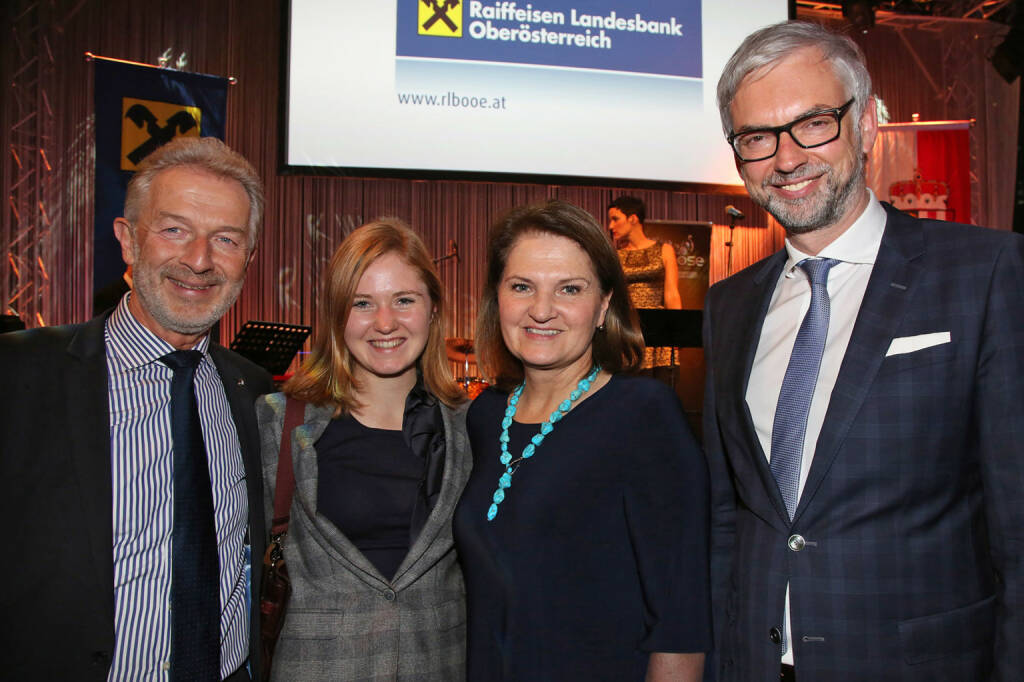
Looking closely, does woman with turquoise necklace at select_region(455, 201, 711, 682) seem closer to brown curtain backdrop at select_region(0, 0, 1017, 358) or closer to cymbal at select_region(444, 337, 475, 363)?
cymbal at select_region(444, 337, 475, 363)

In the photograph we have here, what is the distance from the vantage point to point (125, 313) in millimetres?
1990

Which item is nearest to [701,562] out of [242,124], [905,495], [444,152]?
[905,495]

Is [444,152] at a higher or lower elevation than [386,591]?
higher

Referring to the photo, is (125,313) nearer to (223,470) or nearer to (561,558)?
(223,470)

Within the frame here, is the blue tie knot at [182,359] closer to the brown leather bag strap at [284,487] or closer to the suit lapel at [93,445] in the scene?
the suit lapel at [93,445]

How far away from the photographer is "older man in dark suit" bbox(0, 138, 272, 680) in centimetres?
165

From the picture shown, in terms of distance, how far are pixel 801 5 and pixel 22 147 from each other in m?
8.02

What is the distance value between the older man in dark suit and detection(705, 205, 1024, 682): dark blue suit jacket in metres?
1.28

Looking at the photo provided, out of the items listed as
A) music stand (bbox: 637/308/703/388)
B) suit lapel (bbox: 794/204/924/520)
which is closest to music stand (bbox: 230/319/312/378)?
music stand (bbox: 637/308/703/388)

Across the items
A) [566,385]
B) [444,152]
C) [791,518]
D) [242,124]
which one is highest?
[242,124]

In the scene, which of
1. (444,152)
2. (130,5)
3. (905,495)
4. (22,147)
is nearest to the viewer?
(905,495)

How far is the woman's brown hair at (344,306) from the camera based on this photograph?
2160 millimetres

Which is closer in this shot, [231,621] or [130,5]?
[231,621]

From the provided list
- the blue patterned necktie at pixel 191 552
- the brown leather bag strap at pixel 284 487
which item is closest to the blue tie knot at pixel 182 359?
the blue patterned necktie at pixel 191 552
